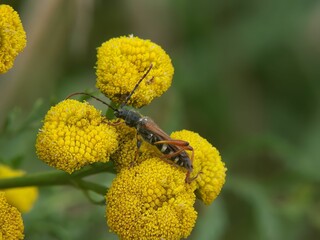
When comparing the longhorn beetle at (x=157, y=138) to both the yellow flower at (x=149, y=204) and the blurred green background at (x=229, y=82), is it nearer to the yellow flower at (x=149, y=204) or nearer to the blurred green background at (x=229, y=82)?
the yellow flower at (x=149, y=204)

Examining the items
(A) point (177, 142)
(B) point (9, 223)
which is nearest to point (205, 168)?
(A) point (177, 142)

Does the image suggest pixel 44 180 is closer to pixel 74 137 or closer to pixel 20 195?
pixel 74 137

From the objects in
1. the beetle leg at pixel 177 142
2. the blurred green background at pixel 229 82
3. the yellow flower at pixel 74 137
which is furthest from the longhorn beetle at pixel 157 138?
the blurred green background at pixel 229 82

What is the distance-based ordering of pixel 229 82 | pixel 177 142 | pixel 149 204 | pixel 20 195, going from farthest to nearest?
pixel 229 82 → pixel 20 195 → pixel 177 142 → pixel 149 204

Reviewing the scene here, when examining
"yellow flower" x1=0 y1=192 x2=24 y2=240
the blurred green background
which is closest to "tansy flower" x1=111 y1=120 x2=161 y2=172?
"yellow flower" x1=0 y1=192 x2=24 y2=240

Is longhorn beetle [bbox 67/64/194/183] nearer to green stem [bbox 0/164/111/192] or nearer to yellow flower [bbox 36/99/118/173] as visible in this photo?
yellow flower [bbox 36/99/118/173]
